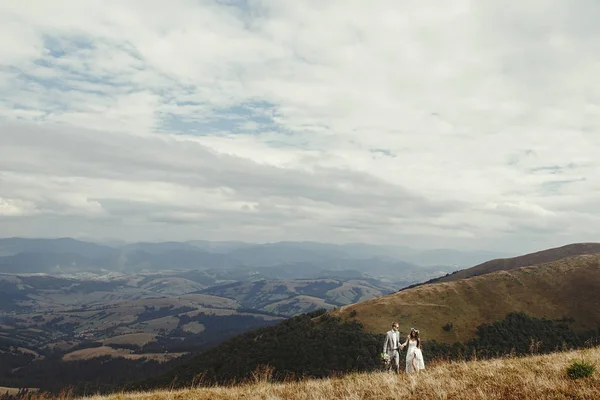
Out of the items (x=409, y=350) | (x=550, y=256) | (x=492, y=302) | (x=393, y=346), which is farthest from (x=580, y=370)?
(x=550, y=256)

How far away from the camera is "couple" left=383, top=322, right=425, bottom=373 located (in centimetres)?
1892

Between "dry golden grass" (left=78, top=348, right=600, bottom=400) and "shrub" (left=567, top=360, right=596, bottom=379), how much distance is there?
0.56 feet

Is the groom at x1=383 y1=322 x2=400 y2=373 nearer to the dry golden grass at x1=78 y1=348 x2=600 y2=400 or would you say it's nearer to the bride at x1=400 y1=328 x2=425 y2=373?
the bride at x1=400 y1=328 x2=425 y2=373

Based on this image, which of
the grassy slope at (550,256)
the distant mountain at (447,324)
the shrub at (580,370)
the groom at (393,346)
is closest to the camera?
the shrub at (580,370)

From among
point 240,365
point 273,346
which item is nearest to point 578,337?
point 273,346

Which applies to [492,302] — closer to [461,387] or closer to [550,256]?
[461,387]

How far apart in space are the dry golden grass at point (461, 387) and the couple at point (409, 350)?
329cm

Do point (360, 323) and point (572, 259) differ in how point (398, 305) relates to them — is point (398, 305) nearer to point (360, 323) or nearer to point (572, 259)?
point (360, 323)

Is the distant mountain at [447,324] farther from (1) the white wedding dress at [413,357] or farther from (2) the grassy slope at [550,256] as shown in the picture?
(1) the white wedding dress at [413,357]

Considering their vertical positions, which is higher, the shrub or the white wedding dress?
the shrub

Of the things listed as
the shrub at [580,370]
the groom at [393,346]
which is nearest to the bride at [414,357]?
the groom at [393,346]

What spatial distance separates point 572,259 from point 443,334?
63447 millimetres

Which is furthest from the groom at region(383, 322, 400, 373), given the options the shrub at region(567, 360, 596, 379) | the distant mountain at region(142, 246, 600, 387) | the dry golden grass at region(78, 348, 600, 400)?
the distant mountain at region(142, 246, 600, 387)

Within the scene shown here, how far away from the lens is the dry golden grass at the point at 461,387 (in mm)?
10523
